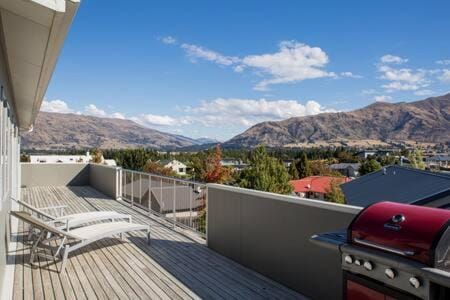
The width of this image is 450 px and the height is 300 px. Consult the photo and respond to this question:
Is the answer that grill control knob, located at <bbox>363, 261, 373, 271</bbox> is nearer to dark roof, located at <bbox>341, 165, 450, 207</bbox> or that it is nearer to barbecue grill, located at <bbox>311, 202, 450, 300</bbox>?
barbecue grill, located at <bbox>311, 202, 450, 300</bbox>

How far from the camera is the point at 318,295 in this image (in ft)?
11.3

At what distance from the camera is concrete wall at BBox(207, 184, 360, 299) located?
10.9 feet

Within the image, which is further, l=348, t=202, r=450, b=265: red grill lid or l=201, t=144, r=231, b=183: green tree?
l=201, t=144, r=231, b=183: green tree

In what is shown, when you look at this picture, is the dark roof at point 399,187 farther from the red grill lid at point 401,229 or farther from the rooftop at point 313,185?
the rooftop at point 313,185

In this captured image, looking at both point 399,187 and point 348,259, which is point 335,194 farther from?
point 348,259

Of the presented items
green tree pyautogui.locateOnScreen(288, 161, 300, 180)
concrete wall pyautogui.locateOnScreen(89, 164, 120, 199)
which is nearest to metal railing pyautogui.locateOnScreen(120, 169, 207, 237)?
concrete wall pyautogui.locateOnScreen(89, 164, 120, 199)

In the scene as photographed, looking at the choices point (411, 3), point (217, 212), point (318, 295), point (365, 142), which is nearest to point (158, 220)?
point (217, 212)

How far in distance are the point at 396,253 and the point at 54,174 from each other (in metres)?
13.9

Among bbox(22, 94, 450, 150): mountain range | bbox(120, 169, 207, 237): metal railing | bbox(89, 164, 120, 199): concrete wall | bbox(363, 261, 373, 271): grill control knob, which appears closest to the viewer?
bbox(363, 261, 373, 271): grill control knob

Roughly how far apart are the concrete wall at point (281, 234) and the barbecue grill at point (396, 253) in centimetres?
93

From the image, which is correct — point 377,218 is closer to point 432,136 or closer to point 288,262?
point 288,262

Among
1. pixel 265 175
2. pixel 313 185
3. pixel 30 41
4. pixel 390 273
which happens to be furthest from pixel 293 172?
pixel 390 273

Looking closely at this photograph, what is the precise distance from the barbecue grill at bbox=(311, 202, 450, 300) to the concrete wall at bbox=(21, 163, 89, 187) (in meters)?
13.0

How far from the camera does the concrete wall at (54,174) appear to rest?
1359 centimetres
